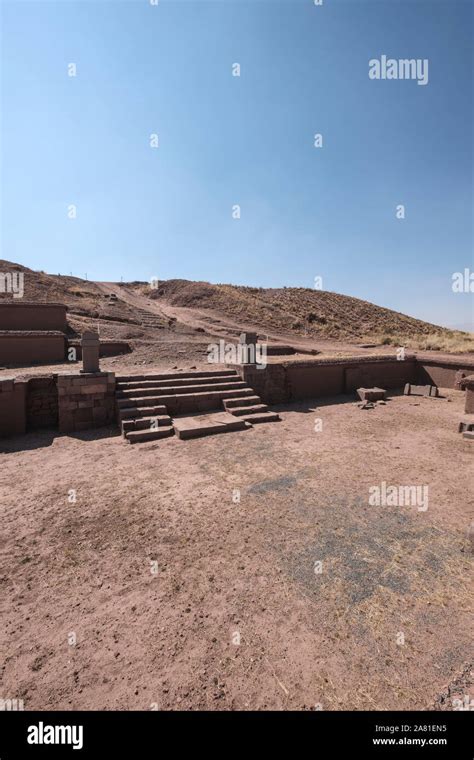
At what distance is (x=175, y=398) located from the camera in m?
10.5

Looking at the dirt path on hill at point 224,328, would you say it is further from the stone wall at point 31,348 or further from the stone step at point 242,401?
the stone wall at point 31,348

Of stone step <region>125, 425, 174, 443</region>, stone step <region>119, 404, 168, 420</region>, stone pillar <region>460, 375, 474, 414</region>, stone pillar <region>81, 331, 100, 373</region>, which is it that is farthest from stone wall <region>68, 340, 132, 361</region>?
stone pillar <region>460, 375, 474, 414</region>

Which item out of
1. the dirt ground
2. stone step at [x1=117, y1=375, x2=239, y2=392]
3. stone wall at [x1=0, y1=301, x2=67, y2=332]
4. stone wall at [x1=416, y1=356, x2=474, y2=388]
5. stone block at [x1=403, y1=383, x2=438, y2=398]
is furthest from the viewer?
stone wall at [x1=0, y1=301, x2=67, y2=332]

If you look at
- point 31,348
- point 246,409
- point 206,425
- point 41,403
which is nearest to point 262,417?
point 246,409

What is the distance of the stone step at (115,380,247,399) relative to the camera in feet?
33.9

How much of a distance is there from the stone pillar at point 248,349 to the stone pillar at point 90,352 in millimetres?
4769

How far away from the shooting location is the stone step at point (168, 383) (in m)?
10.6

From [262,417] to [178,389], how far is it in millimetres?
2739

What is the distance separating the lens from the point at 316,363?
42.8 feet

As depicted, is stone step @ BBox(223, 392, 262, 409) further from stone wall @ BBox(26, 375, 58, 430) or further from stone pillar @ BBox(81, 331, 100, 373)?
stone wall @ BBox(26, 375, 58, 430)

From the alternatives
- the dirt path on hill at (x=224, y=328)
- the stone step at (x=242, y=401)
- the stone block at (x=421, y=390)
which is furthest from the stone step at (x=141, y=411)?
the dirt path on hill at (x=224, y=328)

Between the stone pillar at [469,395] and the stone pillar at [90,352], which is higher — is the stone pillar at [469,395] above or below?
below

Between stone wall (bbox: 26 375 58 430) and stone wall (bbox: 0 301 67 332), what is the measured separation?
9.96 m
